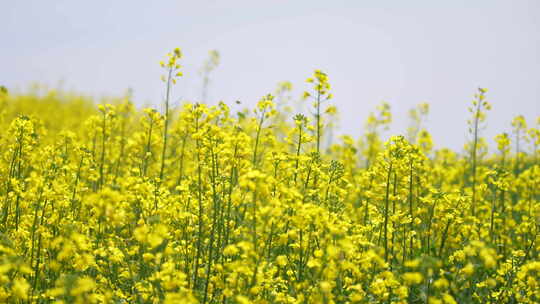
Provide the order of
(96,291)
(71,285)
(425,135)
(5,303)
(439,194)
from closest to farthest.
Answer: (71,285), (5,303), (96,291), (439,194), (425,135)

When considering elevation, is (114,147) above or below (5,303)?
above

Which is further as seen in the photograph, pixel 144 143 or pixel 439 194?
pixel 144 143

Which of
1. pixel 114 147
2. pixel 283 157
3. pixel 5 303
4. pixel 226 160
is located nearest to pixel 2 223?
pixel 5 303

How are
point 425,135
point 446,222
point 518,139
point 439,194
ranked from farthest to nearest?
point 425,135, point 518,139, point 446,222, point 439,194

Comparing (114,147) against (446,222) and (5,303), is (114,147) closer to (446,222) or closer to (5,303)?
(5,303)

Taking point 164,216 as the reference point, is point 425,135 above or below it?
above

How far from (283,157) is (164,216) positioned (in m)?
1.38

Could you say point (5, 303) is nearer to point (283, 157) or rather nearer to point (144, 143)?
point (283, 157)

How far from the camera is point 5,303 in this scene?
3.63m

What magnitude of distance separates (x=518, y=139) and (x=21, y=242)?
859cm

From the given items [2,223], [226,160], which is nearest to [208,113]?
[226,160]

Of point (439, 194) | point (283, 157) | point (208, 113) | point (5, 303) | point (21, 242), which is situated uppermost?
point (208, 113)

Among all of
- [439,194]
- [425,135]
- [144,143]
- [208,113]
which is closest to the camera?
[208,113]

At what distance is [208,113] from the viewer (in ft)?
14.5
